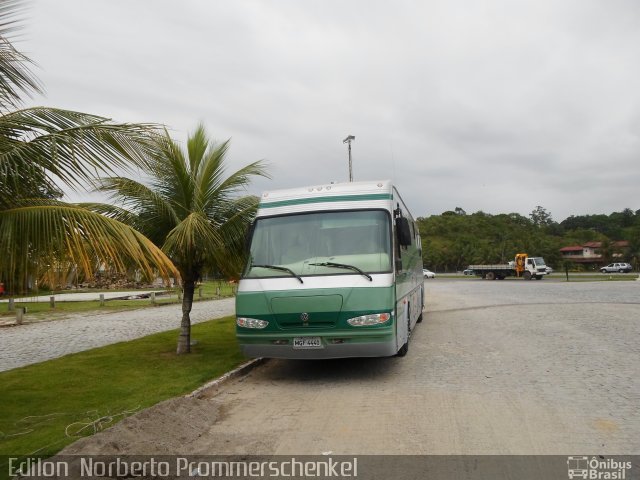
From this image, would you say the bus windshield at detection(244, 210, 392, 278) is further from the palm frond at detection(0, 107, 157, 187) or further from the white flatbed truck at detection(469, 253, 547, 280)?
the white flatbed truck at detection(469, 253, 547, 280)

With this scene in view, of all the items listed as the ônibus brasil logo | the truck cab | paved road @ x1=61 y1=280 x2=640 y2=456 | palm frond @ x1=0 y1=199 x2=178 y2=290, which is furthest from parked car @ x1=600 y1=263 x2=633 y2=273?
→ palm frond @ x1=0 y1=199 x2=178 y2=290

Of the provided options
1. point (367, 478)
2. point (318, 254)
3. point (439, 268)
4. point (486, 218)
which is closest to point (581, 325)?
point (318, 254)

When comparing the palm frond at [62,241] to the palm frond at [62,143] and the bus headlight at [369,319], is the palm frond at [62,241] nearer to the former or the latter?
the palm frond at [62,143]

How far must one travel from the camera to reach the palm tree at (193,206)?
9781 millimetres

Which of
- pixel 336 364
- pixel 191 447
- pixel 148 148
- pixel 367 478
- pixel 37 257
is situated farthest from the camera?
pixel 336 364

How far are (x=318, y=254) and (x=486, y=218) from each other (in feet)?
350

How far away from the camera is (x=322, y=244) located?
27.9 ft

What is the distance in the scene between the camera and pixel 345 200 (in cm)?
881

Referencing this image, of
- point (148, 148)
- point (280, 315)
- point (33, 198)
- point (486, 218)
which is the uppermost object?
point (486, 218)

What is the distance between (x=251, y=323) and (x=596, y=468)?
196 inches

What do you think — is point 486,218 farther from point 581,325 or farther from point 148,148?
point 148,148

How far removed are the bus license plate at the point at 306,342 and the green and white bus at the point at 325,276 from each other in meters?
0.01

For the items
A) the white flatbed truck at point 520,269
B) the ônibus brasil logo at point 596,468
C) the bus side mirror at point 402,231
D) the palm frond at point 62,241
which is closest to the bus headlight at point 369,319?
the bus side mirror at point 402,231

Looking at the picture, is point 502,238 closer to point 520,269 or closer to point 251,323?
point 520,269
